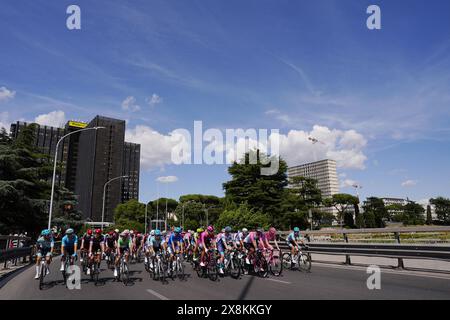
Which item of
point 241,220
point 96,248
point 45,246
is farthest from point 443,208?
point 45,246

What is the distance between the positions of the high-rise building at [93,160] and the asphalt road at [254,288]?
387 feet

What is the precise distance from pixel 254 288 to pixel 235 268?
286 cm

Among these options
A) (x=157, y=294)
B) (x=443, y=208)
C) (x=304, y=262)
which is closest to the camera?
(x=157, y=294)

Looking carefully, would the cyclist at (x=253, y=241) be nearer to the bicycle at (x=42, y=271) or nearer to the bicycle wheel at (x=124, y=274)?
the bicycle wheel at (x=124, y=274)

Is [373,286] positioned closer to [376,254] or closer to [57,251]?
[376,254]

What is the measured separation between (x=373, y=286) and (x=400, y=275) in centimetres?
312

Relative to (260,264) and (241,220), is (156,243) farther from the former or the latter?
(241,220)

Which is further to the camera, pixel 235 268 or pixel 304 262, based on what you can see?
pixel 304 262

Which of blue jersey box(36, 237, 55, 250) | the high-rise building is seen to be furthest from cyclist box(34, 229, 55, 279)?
the high-rise building

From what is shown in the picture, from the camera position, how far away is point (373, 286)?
32.9 feet

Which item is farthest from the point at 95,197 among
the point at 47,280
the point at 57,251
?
the point at 47,280

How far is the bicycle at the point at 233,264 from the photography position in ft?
42.8

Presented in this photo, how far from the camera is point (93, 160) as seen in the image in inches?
5413
